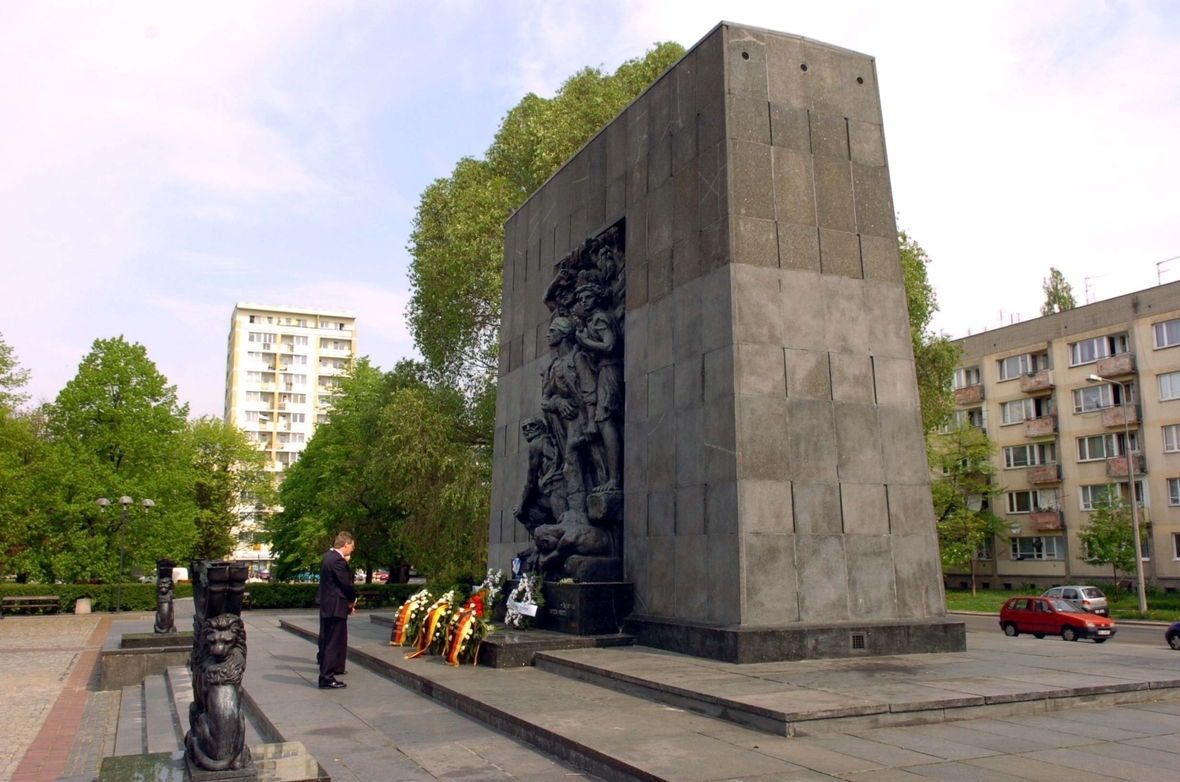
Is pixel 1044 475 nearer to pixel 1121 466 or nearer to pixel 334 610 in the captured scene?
pixel 1121 466

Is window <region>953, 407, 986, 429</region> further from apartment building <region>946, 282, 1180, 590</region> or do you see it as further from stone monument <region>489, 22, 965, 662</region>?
stone monument <region>489, 22, 965, 662</region>

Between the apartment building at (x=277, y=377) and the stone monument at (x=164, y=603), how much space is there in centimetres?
8206

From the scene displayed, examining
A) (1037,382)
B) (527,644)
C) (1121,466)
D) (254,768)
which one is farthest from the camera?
A: (1037,382)

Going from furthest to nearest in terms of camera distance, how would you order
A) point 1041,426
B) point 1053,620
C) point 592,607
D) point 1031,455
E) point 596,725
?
point 1031,455, point 1041,426, point 1053,620, point 592,607, point 596,725

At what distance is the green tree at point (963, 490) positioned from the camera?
44.9m

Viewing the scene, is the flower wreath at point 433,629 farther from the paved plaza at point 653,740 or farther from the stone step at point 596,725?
the stone step at point 596,725

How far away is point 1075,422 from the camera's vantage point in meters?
45.4

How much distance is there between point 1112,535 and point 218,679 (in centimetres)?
4039

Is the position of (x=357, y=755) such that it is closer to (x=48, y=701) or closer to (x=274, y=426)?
(x=48, y=701)

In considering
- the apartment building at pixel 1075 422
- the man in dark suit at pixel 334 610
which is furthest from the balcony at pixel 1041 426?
Answer: the man in dark suit at pixel 334 610

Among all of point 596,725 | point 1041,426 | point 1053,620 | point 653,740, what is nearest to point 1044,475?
point 1041,426

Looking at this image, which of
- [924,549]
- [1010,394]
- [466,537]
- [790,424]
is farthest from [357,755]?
[1010,394]

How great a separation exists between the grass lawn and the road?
142 centimetres

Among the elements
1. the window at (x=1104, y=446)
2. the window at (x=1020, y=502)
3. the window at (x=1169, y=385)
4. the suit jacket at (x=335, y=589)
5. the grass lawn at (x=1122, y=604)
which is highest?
the window at (x=1169, y=385)
